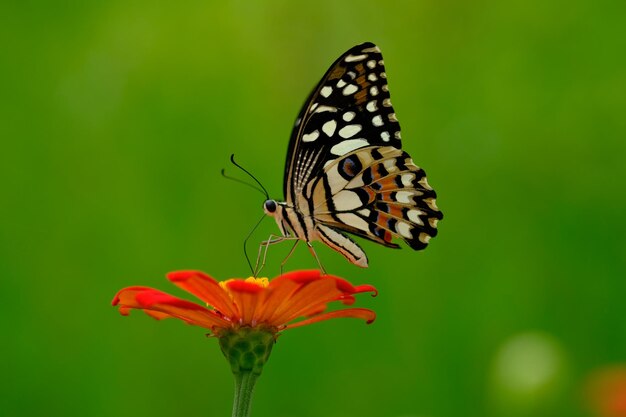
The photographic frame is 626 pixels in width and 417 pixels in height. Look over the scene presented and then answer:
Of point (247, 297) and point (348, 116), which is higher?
point (348, 116)

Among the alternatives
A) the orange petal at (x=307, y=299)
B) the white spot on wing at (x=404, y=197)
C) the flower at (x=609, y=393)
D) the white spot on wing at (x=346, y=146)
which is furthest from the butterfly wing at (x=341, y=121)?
the flower at (x=609, y=393)

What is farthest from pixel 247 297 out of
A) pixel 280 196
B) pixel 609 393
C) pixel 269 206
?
pixel 280 196

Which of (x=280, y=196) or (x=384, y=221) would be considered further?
(x=280, y=196)

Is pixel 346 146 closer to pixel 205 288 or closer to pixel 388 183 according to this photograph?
pixel 388 183

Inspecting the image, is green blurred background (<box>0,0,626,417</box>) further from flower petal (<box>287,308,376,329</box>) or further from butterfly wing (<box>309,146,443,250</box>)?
flower petal (<box>287,308,376,329</box>)

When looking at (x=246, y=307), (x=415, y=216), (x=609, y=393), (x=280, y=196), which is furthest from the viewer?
(x=280, y=196)

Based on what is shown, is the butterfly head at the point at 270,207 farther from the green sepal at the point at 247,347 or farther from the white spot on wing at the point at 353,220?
the green sepal at the point at 247,347

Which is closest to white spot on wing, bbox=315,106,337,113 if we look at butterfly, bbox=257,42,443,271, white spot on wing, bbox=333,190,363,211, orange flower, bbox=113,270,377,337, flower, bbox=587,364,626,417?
butterfly, bbox=257,42,443,271
